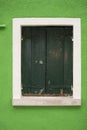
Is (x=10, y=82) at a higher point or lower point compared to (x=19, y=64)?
lower

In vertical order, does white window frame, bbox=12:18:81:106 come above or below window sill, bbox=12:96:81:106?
above

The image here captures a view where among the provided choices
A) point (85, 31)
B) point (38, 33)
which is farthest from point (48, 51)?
point (85, 31)

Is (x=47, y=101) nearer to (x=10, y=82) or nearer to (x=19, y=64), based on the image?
(x=10, y=82)

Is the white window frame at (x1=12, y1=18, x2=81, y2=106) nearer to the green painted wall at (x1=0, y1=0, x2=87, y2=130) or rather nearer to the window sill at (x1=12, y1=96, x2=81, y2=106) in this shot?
the window sill at (x1=12, y1=96, x2=81, y2=106)

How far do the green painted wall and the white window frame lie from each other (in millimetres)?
100

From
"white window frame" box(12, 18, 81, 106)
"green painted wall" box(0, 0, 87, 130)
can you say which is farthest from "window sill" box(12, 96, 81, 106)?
"green painted wall" box(0, 0, 87, 130)

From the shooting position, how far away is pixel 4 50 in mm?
8148

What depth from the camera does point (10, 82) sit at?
8.15 metres

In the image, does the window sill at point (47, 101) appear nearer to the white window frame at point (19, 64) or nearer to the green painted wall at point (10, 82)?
the white window frame at point (19, 64)

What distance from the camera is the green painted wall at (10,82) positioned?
8.08m

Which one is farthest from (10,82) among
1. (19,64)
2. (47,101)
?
(47,101)

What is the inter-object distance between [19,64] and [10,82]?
453mm

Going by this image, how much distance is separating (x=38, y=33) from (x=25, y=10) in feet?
2.08

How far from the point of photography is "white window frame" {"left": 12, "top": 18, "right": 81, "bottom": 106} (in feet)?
26.4
